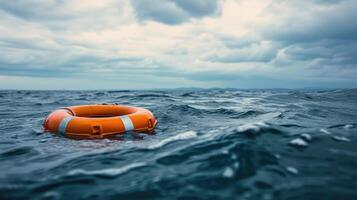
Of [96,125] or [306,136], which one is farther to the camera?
[96,125]

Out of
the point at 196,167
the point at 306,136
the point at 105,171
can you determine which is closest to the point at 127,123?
the point at 105,171

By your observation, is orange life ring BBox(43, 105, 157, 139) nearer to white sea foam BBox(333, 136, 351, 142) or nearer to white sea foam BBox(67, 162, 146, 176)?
white sea foam BBox(67, 162, 146, 176)

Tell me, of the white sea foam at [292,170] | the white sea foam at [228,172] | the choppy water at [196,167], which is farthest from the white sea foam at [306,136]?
the white sea foam at [228,172]

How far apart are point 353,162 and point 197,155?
203 centimetres

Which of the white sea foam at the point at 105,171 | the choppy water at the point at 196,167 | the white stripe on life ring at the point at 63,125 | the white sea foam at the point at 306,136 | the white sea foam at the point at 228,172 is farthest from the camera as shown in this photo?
the white stripe on life ring at the point at 63,125

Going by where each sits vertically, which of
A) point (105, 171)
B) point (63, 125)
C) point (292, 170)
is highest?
point (63, 125)

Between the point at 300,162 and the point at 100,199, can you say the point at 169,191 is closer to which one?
the point at 100,199

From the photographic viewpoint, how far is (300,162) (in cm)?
370

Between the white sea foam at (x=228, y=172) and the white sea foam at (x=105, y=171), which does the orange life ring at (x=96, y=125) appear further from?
the white sea foam at (x=228, y=172)

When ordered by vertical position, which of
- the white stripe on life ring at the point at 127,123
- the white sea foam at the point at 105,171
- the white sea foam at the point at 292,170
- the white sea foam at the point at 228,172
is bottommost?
the white sea foam at the point at 105,171

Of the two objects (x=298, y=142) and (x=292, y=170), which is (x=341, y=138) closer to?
(x=298, y=142)

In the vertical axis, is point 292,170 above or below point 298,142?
below

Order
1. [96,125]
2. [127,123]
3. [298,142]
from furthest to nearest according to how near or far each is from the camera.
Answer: [127,123] < [96,125] < [298,142]

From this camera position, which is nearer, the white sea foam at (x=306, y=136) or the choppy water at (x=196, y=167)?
the choppy water at (x=196, y=167)
